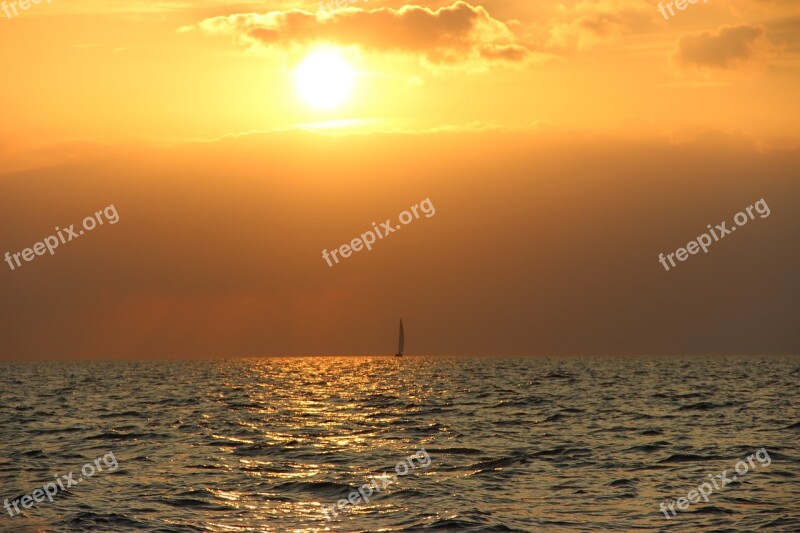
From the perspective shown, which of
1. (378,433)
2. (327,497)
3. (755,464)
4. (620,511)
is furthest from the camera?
(378,433)

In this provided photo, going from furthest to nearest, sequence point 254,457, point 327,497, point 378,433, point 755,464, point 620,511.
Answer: point 378,433 → point 254,457 → point 755,464 → point 327,497 → point 620,511

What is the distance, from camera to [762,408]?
60.0 metres

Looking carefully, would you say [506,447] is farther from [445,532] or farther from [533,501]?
[445,532]

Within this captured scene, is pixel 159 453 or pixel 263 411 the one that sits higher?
pixel 263 411

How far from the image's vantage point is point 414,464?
3653cm

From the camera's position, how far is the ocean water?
2688 cm

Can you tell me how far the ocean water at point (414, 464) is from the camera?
26.9 metres

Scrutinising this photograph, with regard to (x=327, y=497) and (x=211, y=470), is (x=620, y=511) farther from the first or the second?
(x=211, y=470)

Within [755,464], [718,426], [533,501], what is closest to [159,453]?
[533,501]

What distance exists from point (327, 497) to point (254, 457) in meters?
9.42

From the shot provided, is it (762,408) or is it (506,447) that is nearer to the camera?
(506,447)

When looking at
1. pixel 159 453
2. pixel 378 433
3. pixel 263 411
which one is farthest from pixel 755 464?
pixel 263 411

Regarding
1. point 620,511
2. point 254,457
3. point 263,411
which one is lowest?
point 620,511

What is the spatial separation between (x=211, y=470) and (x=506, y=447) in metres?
12.9
